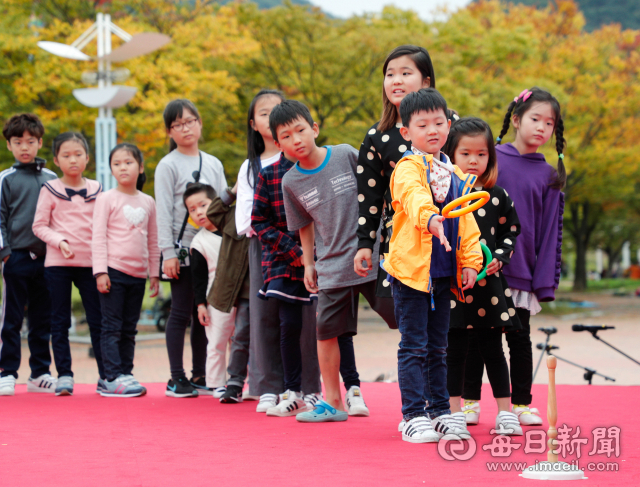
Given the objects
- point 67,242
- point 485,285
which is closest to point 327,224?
point 485,285

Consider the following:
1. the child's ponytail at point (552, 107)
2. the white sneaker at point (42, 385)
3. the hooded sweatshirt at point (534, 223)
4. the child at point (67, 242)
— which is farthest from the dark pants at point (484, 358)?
the white sneaker at point (42, 385)

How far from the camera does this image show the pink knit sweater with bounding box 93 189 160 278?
16.7ft

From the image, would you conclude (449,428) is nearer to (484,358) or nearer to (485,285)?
(484,358)

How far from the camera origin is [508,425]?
3.30m

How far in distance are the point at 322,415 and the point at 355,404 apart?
0.39 metres

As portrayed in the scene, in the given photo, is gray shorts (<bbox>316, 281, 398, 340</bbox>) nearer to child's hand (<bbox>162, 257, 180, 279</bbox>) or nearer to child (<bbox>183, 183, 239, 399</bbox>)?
child (<bbox>183, 183, 239, 399</bbox>)

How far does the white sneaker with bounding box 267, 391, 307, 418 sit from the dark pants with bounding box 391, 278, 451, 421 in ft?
A: 3.51

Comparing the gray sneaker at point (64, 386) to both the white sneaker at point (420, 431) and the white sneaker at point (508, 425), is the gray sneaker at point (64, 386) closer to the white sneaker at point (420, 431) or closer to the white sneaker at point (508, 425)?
the white sneaker at point (420, 431)

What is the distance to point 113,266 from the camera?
5105 mm

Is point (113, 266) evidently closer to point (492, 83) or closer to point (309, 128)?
point (309, 128)

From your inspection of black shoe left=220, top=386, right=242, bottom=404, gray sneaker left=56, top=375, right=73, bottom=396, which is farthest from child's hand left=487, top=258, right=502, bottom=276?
gray sneaker left=56, top=375, right=73, bottom=396

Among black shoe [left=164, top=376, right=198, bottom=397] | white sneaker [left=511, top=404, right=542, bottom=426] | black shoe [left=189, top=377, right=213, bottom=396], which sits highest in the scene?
white sneaker [left=511, top=404, right=542, bottom=426]

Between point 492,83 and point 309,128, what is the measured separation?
14.6m

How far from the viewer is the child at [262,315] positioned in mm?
4277
